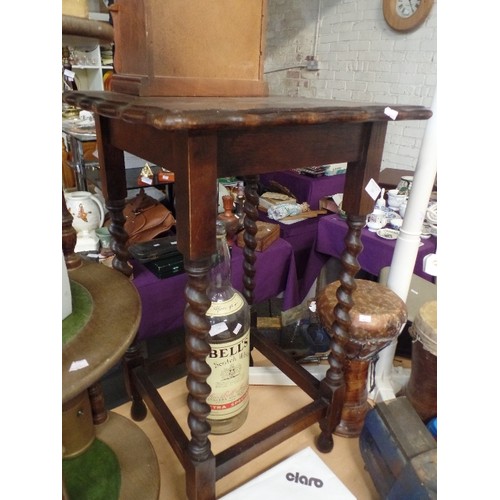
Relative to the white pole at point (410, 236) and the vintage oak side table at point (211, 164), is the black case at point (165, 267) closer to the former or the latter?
the vintage oak side table at point (211, 164)

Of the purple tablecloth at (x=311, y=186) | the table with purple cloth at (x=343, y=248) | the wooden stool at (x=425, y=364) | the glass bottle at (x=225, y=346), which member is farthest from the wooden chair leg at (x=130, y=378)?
the purple tablecloth at (x=311, y=186)

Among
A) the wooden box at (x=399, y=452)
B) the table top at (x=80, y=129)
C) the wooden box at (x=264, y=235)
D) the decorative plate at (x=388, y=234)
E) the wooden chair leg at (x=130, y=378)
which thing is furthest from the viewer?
the table top at (x=80, y=129)

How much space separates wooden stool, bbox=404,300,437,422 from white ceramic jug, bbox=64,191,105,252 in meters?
1.13

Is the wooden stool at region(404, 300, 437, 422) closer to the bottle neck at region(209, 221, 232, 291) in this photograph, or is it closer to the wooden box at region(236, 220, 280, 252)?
the bottle neck at region(209, 221, 232, 291)

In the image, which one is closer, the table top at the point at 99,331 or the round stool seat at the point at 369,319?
the table top at the point at 99,331

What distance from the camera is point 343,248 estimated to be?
1410 millimetres

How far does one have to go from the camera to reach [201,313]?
0.50m

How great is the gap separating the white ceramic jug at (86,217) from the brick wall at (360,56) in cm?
193

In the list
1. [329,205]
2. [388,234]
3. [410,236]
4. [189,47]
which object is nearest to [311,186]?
[329,205]

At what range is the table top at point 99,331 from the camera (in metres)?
0.30

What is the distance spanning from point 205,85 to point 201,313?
360 mm
